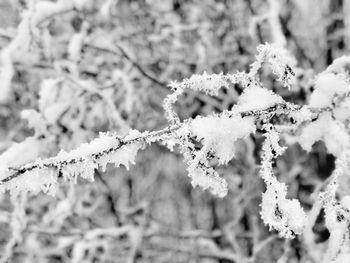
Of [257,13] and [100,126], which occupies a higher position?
[257,13]

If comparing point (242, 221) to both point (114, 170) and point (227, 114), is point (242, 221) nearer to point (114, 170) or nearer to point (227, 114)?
point (114, 170)

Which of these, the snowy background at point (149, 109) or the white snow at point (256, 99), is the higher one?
the snowy background at point (149, 109)

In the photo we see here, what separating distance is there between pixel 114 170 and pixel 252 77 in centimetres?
237

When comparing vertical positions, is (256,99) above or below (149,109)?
below

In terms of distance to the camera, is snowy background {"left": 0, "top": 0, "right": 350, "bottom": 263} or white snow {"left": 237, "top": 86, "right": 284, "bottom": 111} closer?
white snow {"left": 237, "top": 86, "right": 284, "bottom": 111}

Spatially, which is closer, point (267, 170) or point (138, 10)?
point (267, 170)

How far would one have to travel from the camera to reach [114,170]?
320 centimetres

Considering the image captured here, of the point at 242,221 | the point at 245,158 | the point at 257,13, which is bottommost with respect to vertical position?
the point at 242,221

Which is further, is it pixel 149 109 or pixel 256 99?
pixel 149 109

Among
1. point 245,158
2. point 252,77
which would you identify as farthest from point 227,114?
point 245,158

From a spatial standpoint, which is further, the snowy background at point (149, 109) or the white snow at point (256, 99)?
the snowy background at point (149, 109)

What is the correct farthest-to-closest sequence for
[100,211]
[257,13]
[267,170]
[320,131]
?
[100,211]
[257,13]
[320,131]
[267,170]

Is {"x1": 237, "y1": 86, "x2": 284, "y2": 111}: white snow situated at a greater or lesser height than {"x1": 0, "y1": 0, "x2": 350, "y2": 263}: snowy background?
lesser

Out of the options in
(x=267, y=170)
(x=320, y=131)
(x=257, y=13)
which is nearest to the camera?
(x=267, y=170)
